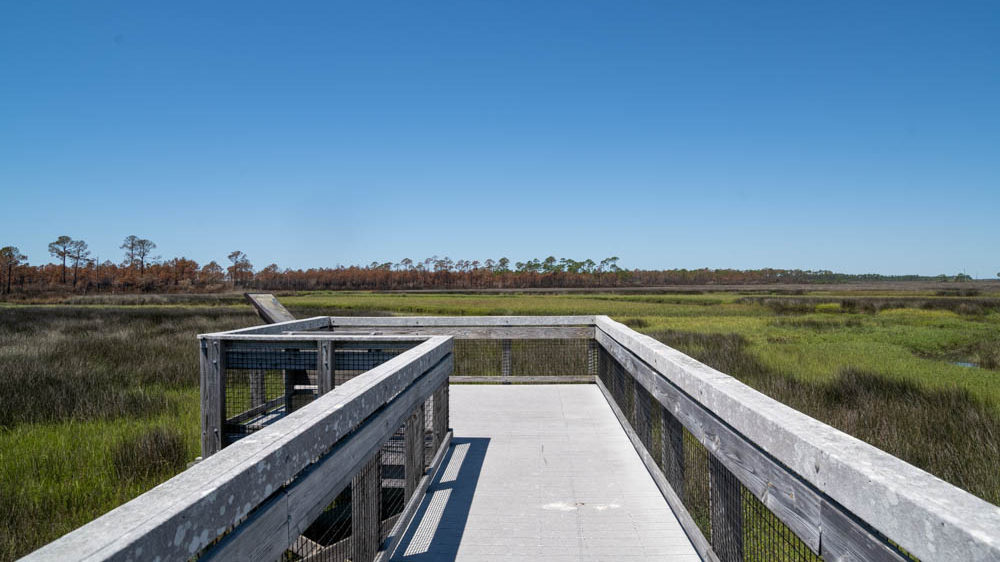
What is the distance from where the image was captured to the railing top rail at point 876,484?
1.05 m

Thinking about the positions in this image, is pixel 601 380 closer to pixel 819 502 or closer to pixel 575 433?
pixel 575 433

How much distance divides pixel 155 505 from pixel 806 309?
37452mm

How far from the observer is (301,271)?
344 ft

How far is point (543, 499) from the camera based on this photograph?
3.67 meters

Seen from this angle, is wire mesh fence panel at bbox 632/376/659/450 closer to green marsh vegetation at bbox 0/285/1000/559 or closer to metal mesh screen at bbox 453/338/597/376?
green marsh vegetation at bbox 0/285/1000/559

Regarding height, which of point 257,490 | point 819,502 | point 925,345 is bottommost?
point 925,345

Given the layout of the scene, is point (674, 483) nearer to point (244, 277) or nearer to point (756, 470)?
point (756, 470)

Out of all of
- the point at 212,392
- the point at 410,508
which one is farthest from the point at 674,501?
the point at 212,392

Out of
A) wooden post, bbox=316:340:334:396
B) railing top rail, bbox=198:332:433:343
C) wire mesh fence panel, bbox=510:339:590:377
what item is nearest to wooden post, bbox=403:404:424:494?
railing top rail, bbox=198:332:433:343

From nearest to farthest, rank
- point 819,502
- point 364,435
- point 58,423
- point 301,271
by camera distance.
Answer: point 819,502 < point 364,435 < point 58,423 < point 301,271

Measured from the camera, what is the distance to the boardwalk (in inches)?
118

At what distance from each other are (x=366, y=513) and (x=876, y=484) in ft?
6.90

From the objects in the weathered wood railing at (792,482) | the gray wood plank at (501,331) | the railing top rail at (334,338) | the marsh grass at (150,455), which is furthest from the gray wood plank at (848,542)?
the marsh grass at (150,455)

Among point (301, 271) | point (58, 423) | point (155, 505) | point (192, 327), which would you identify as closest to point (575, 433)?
point (155, 505)
